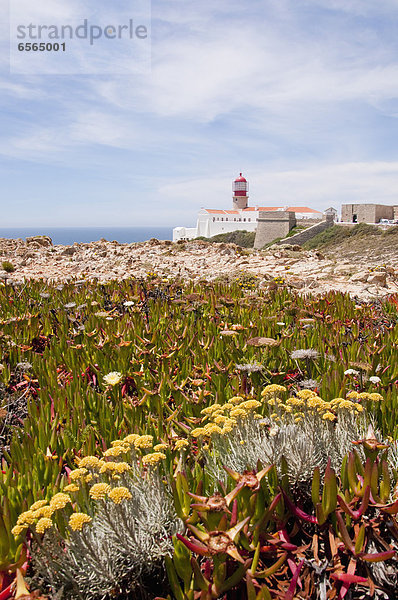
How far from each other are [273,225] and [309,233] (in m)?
6.23

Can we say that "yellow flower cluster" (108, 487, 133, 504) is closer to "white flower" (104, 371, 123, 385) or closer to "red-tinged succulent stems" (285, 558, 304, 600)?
"red-tinged succulent stems" (285, 558, 304, 600)

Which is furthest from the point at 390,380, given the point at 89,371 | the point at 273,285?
the point at 273,285

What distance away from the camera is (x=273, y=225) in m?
58.8

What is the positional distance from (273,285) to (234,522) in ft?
17.7

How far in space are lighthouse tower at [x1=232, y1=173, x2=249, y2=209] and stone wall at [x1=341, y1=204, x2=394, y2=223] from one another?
72.2ft

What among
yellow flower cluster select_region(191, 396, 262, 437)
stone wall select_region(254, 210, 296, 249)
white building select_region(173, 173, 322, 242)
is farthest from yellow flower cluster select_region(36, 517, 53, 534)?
white building select_region(173, 173, 322, 242)

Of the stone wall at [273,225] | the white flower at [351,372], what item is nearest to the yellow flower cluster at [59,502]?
the white flower at [351,372]

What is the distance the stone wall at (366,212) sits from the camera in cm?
5597

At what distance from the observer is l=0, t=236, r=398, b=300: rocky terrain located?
8.29m

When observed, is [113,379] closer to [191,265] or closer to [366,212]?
[191,265]

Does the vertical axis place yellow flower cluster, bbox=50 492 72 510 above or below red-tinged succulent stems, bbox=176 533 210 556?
above

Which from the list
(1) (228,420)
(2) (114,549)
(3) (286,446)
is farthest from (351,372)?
(2) (114,549)

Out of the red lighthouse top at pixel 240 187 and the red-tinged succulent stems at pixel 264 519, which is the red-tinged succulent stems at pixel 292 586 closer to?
the red-tinged succulent stems at pixel 264 519

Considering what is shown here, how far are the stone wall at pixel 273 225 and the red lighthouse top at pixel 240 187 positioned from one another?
66.1 feet
